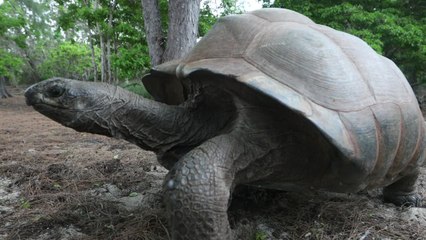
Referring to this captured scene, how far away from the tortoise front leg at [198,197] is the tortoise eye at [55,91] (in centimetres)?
73

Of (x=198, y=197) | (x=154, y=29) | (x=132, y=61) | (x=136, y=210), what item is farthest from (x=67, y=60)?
(x=198, y=197)

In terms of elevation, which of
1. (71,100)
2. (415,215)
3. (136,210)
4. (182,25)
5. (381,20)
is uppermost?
(182,25)

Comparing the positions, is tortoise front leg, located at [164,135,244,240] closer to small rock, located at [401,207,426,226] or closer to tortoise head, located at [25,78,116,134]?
tortoise head, located at [25,78,116,134]

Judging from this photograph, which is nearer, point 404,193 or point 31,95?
point 31,95

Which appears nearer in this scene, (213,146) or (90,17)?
(213,146)

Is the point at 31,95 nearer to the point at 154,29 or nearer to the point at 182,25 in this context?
the point at 182,25

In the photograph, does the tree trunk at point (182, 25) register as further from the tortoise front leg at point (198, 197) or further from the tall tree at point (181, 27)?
A: the tortoise front leg at point (198, 197)

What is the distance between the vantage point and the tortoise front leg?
1632 mm

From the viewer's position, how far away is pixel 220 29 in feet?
7.93

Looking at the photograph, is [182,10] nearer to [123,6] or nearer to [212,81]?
[212,81]

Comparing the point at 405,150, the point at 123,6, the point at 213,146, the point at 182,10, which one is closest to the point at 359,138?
the point at 405,150

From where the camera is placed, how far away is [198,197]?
164 centimetres

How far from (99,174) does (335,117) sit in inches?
92.5

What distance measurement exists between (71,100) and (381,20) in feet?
39.4
